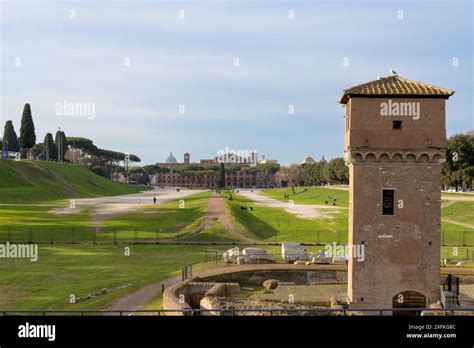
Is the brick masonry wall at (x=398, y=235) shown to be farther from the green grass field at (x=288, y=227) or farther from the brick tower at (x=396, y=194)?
the green grass field at (x=288, y=227)

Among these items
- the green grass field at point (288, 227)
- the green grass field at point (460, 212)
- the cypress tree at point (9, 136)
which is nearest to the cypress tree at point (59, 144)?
the cypress tree at point (9, 136)

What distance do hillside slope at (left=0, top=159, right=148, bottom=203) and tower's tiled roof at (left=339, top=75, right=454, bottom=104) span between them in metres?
63.9

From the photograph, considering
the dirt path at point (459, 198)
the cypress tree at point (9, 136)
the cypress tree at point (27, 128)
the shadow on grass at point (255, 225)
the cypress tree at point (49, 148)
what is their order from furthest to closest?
the cypress tree at point (49, 148), the cypress tree at point (9, 136), the cypress tree at point (27, 128), the dirt path at point (459, 198), the shadow on grass at point (255, 225)

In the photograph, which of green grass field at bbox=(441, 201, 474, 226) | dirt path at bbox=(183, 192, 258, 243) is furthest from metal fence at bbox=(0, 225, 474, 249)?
green grass field at bbox=(441, 201, 474, 226)

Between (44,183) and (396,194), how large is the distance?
87.9 meters

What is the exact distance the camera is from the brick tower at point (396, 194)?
2338cm

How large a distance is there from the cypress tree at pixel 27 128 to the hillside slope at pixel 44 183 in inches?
236

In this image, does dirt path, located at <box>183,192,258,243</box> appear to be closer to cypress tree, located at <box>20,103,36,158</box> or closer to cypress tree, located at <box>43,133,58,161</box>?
cypress tree, located at <box>20,103,36,158</box>

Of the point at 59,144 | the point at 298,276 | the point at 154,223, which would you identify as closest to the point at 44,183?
the point at 59,144

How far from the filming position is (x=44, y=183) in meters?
98.6

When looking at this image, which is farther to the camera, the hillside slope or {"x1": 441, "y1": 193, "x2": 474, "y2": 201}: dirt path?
the hillside slope

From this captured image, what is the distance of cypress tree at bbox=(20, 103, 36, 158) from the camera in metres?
111

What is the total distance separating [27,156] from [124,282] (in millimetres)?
112373
